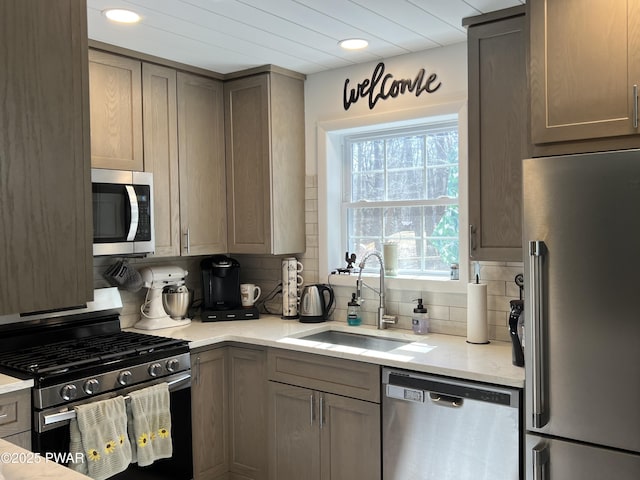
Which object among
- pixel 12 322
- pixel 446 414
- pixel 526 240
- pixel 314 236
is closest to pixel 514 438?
pixel 446 414

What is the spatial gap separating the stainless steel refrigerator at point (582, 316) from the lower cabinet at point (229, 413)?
4.75 ft

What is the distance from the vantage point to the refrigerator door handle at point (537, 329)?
206 cm

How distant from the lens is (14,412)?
2240 mm

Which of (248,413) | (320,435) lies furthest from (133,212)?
(320,435)

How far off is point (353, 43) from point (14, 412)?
2.25 meters

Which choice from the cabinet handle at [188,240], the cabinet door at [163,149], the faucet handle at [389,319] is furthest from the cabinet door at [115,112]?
the faucet handle at [389,319]

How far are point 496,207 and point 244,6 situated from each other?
1402mm

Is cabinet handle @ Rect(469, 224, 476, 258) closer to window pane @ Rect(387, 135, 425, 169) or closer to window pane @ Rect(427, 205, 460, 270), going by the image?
window pane @ Rect(427, 205, 460, 270)

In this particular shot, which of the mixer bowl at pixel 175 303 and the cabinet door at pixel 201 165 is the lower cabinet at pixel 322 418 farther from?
the cabinet door at pixel 201 165

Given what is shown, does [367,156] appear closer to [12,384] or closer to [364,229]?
[364,229]

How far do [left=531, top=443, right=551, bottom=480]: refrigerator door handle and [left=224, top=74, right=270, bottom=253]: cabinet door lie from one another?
Answer: 189 cm

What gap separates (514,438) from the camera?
2229 mm

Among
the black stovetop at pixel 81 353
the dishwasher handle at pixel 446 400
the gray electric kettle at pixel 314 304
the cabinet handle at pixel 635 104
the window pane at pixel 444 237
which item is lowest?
the dishwasher handle at pixel 446 400

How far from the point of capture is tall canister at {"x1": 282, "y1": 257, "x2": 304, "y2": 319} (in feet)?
11.7
